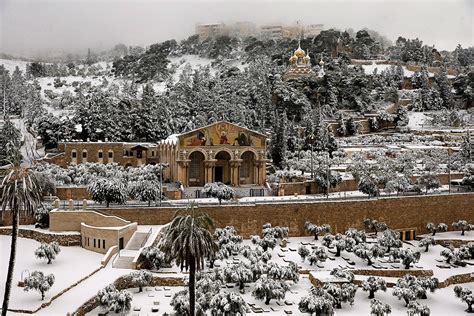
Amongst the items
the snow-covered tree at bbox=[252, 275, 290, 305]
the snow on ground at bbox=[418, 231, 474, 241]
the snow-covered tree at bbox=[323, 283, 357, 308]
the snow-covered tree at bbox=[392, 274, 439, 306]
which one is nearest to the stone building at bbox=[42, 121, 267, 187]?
the snow on ground at bbox=[418, 231, 474, 241]

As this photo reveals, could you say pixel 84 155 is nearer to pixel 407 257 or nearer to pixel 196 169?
pixel 196 169

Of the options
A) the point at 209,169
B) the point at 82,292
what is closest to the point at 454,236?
the point at 209,169

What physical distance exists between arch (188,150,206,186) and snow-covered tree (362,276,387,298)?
22.5 metres

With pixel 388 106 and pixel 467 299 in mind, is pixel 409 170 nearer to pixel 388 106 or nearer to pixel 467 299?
pixel 467 299

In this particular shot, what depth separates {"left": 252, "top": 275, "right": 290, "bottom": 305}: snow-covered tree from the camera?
999 inches

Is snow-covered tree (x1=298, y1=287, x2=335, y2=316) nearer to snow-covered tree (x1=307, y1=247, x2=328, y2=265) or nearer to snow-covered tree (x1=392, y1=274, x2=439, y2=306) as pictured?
snow-covered tree (x1=392, y1=274, x2=439, y2=306)

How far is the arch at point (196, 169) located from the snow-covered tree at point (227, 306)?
2488 cm

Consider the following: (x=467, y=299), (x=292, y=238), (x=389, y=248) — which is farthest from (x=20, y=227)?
(x=467, y=299)

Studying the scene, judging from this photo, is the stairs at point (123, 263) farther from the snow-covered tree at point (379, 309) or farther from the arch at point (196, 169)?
the arch at point (196, 169)

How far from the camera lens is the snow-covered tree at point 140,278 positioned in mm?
26297

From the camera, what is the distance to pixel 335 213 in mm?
39312

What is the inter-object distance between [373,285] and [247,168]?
23220 millimetres

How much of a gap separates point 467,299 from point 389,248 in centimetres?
843

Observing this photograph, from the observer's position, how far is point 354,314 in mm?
25297
